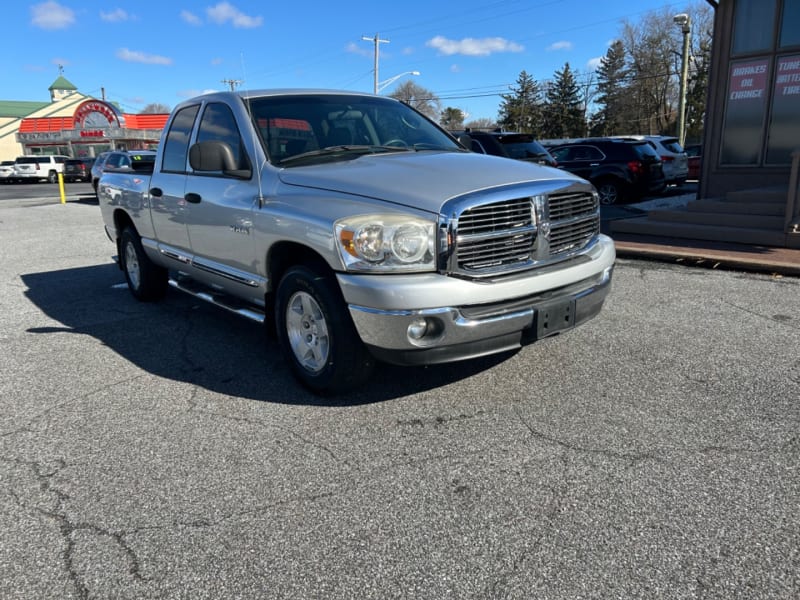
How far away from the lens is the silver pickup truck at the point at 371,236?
3316 mm

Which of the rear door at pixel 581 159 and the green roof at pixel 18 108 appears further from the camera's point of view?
the green roof at pixel 18 108

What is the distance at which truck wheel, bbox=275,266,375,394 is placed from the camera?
3.56 meters

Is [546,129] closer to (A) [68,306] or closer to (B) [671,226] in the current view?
(B) [671,226]

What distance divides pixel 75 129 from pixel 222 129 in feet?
194

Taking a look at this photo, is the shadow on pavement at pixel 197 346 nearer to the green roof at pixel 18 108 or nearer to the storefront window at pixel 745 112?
the storefront window at pixel 745 112

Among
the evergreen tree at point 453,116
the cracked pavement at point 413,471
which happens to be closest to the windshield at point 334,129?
the cracked pavement at point 413,471

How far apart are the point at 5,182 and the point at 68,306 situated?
40.1 meters

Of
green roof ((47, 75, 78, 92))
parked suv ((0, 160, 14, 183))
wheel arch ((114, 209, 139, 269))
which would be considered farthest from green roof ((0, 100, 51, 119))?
wheel arch ((114, 209, 139, 269))

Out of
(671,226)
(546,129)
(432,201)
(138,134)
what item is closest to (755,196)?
(671,226)

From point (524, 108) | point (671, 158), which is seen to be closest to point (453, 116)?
point (524, 108)

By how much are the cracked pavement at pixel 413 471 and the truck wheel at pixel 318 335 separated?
186mm

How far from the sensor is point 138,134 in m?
54.9

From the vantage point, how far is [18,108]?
68.2 metres

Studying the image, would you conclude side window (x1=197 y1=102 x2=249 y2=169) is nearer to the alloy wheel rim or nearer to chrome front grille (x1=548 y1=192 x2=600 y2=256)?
the alloy wheel rim
